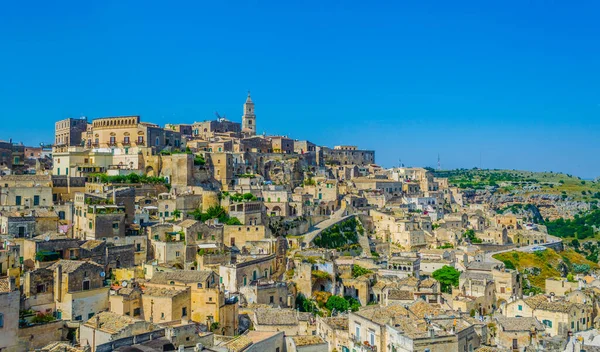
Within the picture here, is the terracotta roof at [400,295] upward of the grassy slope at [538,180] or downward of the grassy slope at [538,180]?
downward

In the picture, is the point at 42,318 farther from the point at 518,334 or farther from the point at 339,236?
the point at 339,236

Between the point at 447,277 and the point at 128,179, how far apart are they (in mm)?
24181

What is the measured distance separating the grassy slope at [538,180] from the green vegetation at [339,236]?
77.0 metres

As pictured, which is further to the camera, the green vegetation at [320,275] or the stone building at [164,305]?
the green vegetation at [320,275]

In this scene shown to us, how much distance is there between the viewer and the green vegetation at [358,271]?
1598 inches

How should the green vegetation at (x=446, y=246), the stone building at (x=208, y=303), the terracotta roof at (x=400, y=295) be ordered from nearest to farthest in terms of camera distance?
the stone building at (x=208, y=303) < the terracotta roof at (x=400, y=295) < the green vegetation at (x=446, y=246)

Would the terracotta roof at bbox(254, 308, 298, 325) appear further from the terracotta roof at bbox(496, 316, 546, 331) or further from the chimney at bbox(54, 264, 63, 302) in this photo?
the terracotta roof at bbox(496, 316, 546, 331)

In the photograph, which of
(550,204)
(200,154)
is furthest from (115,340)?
(550,204)

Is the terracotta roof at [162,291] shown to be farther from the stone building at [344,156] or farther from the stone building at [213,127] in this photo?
the stone building at [344,156]

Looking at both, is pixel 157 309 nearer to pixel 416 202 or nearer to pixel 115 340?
pixel 115 340

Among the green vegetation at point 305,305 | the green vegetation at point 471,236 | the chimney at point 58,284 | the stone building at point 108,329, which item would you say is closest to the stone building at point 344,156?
the green vegetation at point 471,236

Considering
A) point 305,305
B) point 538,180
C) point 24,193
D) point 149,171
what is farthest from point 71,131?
point 538,180

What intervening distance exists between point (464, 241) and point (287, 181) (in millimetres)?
17814

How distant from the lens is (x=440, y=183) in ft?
277
